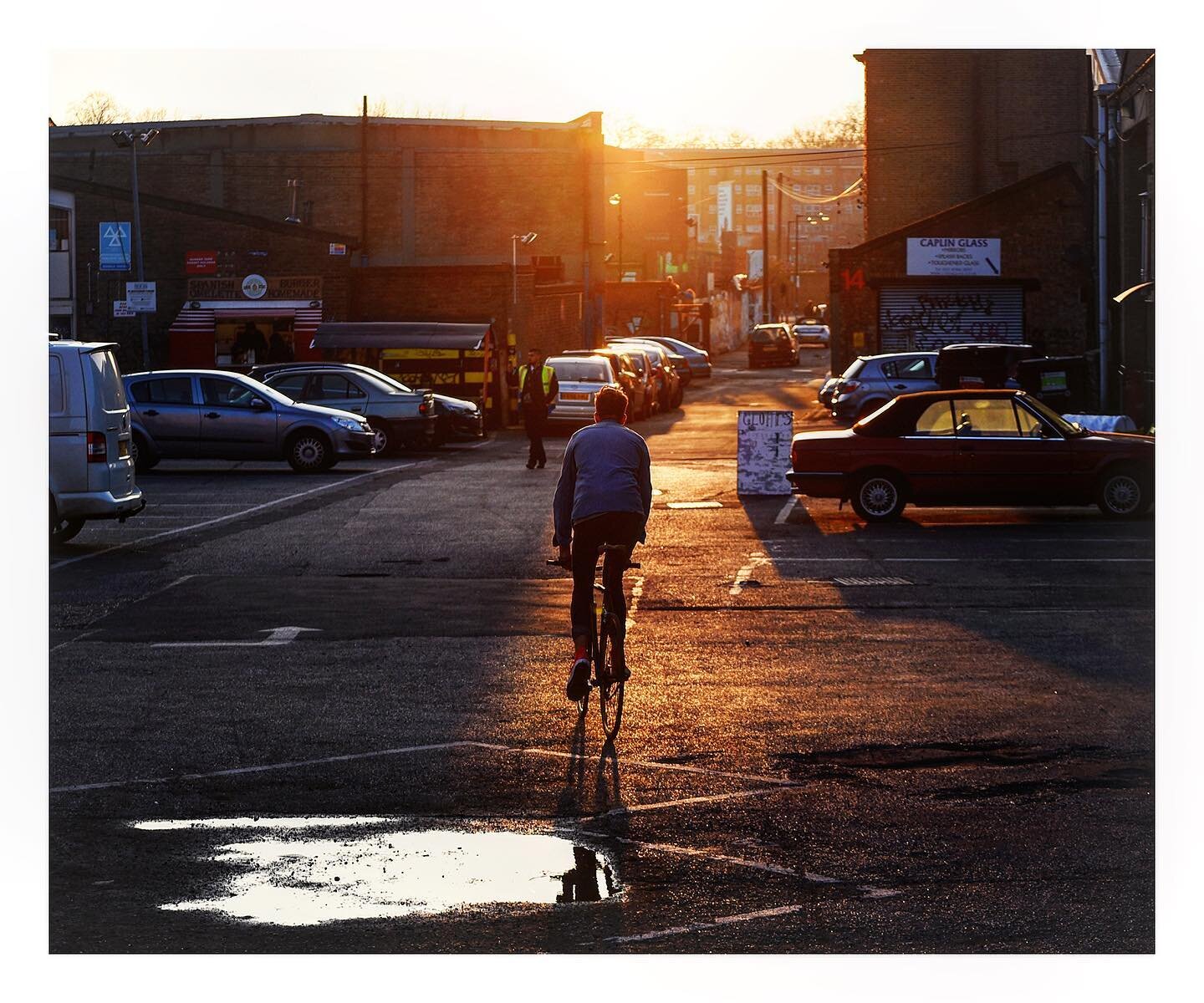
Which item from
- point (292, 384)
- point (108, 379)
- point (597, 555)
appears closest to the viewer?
point (597, 555)

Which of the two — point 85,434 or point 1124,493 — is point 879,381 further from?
point 85,434

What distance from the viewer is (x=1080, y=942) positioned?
19.5 ft

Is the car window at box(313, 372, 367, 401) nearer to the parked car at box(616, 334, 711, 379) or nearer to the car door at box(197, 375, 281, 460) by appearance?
the car door at box(197, 375, 281, 460)

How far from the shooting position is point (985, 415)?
20.4 m

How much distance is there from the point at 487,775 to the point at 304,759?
3.30 feet

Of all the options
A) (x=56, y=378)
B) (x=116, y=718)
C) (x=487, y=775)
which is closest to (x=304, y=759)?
(x=487, y=775)

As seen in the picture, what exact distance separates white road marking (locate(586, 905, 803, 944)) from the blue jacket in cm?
363

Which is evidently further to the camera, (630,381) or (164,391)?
(630,381)

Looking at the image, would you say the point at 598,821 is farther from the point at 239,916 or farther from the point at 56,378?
the point at 56,378

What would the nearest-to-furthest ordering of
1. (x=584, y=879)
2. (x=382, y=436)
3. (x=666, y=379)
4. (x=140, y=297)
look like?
(x=584, y=879) → (x=382, y=436) → (x=140, y=297) → (x=666, y=379)

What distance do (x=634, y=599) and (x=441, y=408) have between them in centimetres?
1949

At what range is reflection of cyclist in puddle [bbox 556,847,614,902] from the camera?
648cm

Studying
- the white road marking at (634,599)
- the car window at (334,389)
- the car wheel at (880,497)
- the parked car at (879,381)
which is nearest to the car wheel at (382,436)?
the car window at (334,389)

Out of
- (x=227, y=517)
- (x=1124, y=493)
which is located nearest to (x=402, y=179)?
(x=227, y=517)
